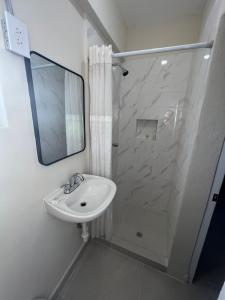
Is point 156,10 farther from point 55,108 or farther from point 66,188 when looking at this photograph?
point 66,188

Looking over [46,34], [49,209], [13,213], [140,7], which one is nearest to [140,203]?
[49,209]

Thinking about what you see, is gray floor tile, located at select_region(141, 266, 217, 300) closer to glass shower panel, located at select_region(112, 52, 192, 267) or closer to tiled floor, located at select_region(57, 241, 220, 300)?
tiled floor, located at select_region(57, 241, 220, 300)

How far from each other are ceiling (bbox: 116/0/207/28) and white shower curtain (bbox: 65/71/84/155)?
1202 millimetres

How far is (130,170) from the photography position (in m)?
2.27

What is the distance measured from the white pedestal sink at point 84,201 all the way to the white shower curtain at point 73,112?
0.34m

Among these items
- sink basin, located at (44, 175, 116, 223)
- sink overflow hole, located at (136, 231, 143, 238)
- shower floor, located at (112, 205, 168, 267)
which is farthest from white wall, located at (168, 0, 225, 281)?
sink basin, located at (44, 175, 116, 223)

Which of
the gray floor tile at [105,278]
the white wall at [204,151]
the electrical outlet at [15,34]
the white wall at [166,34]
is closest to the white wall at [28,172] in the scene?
the electrical outlet at [15,34]

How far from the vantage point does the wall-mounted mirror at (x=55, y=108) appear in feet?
2.68

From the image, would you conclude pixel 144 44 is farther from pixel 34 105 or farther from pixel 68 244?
pixel 68 244

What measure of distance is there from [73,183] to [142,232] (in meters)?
1.31

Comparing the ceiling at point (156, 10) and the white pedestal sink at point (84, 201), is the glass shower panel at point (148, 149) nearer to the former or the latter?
the ceiling at point (156, 10)

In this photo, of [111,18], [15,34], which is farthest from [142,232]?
[111,18]

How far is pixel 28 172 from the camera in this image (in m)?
0.82

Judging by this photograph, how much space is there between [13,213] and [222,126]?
55.4 inches
